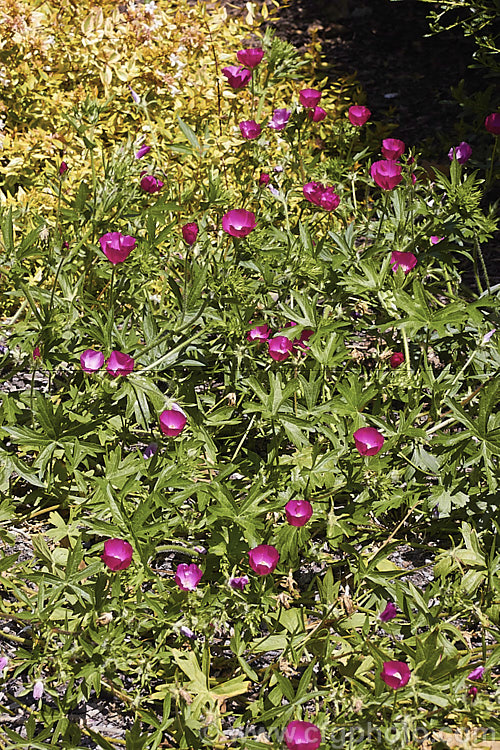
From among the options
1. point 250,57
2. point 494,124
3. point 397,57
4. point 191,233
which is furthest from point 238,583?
point 397,57

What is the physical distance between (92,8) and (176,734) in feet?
11.9

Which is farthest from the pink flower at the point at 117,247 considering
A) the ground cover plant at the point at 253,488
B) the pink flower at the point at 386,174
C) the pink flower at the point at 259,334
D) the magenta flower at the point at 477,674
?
the magenta flower at the point at 477,674

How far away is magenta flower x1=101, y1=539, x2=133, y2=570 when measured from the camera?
63.1 inches

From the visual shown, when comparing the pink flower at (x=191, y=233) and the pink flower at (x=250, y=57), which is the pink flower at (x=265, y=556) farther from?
the pink flower at (x=250, y=57)

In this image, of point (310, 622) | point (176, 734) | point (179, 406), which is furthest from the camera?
point (179, 406)

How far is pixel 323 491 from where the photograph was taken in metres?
1.99

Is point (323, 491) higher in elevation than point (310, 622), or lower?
higher

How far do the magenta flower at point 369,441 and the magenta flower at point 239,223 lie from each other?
0.71 m

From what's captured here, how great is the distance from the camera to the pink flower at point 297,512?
170 cm

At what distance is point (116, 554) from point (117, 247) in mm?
929

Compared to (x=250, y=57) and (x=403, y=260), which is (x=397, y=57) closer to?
(x=250, y=57)

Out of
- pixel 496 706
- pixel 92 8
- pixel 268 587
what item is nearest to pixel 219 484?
pixel 268 587

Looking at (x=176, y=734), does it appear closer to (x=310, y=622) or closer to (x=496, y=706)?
(x=310, y=622)

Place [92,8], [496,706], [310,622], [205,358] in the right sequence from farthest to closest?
[92,8] → [205,358] → [310,622] → [496,706]
